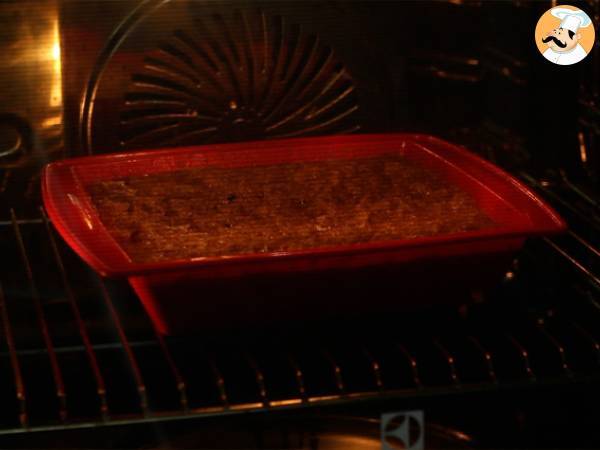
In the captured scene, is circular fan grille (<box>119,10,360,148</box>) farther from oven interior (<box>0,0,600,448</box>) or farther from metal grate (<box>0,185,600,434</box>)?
metal grate (<box>0,185,600,434</box>)

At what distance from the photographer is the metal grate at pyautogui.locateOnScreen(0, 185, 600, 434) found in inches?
34.6

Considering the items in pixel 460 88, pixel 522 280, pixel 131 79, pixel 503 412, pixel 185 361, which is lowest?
pixel 503 412

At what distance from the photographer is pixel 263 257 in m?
0.91

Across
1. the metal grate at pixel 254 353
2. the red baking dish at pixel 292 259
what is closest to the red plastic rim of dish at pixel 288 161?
the red baking dish at pixel 292 259

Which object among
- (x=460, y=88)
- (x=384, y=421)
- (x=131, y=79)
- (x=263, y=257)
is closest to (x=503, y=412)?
(x=384, y=421)

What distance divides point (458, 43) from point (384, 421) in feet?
1.80

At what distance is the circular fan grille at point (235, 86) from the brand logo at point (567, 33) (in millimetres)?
279

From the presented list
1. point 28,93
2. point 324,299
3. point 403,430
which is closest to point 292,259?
point 324,299

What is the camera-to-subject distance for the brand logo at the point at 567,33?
0.97 meters

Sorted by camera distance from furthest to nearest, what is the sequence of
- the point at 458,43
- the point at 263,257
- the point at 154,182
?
the point at 458,43
the point at 154,182
the point at 263,257

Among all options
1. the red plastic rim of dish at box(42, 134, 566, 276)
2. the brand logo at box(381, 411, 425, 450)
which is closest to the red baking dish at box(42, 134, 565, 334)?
the red plastic rim of dish at box(42, 134, 566, 276)

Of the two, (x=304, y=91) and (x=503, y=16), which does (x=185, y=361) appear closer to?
(x=304, y=91)

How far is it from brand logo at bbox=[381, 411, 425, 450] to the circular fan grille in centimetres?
43

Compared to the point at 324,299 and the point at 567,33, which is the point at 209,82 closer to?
the point at 324,299
